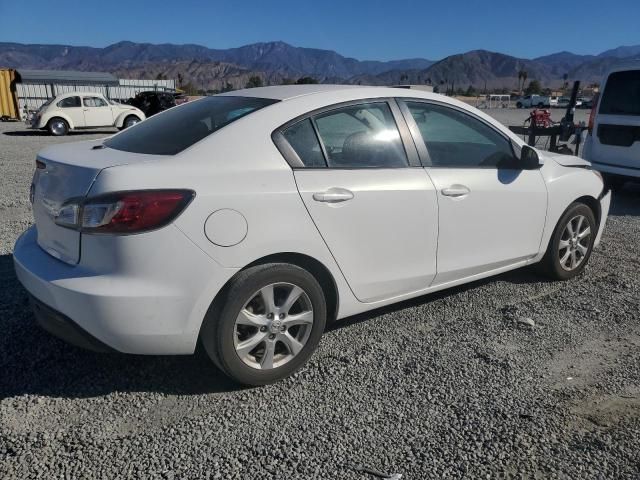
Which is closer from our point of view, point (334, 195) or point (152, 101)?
point (334, 195)

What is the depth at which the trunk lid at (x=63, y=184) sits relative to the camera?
274 centimetres

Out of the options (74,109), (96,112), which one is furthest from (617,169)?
(74,109)

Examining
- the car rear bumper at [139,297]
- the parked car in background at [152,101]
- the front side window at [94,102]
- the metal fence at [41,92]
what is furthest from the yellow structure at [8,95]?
the car rear bumper at [139,297]

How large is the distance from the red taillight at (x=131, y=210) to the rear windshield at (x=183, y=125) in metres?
0.38

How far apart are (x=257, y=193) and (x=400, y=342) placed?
1.43 metres

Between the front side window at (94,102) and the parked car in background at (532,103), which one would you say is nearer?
the front side window at (94,102)

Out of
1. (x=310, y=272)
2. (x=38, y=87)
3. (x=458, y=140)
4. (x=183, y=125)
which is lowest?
(x=38, y=87)

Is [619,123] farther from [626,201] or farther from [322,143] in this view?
[322,143]

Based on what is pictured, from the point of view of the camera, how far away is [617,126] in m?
7.78

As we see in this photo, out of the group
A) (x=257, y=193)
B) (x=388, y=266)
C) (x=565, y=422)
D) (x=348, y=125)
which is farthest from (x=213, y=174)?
(x=565, y=422)

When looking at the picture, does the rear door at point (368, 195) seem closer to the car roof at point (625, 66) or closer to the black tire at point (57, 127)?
the car roof at point (625, 66)

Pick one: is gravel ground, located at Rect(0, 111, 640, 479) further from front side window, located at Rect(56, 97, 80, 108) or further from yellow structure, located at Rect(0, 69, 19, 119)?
yellow structure, located at Rect(0, 69, 19, 119)

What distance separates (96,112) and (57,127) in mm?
1481

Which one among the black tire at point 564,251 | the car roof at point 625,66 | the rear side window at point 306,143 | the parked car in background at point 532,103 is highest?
the car roof at point 625,66
